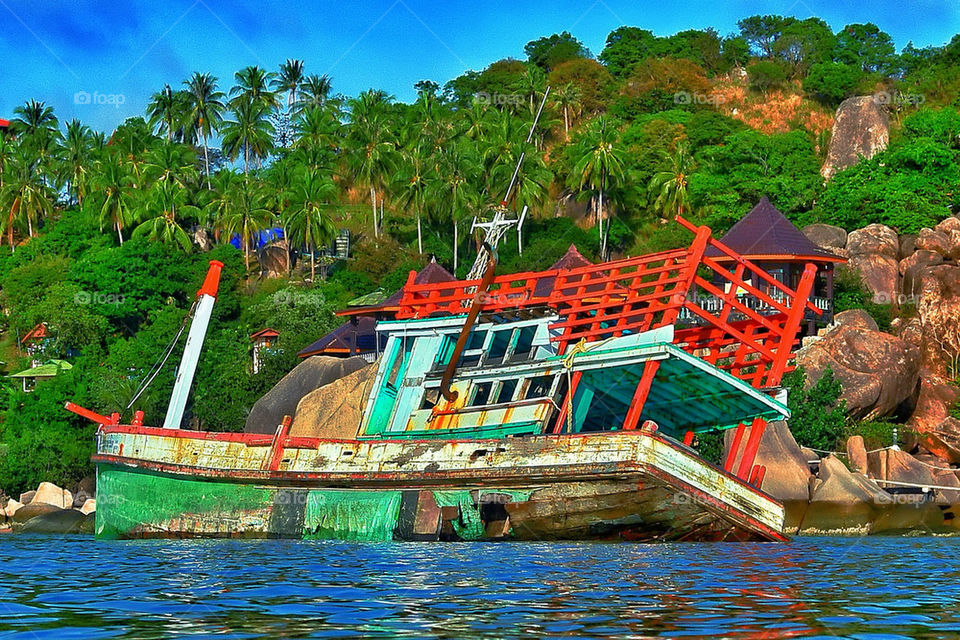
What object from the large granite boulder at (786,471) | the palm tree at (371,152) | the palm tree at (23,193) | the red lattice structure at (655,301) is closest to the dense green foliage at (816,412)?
the large granite boulder at (786,471)

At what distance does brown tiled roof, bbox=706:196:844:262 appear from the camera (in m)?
42.6

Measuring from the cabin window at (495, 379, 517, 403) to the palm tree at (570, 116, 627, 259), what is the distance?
4409 cm

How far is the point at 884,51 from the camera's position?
83.3 m

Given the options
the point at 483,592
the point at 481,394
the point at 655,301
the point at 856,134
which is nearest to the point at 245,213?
the point at 856,134

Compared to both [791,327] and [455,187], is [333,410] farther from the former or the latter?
[455,187]

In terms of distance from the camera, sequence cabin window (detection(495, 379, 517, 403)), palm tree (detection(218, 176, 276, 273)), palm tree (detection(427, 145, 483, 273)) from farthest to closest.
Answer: palm tree (detection(218, 176, 276, 273)) → palm tree (detection(427, 145, 483, 273)) → cabin window (detection(495, 379, 517, 403))

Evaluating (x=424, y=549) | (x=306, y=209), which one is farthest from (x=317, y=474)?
(x=306, y=209)

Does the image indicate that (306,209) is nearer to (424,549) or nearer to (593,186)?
(593,186)

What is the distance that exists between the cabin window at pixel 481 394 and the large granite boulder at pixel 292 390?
18.0m

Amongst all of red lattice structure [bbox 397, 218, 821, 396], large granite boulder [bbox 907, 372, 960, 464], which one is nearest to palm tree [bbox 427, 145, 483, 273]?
large granite boulder [bbox 907, 372, 960, 464]

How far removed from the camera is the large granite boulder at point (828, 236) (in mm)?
51750

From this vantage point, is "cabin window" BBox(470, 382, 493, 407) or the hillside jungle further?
the hillside jungle

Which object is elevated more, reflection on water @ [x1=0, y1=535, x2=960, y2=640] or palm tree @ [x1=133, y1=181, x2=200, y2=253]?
palm tree @ [x1=133, y1=181, x2=200, y2=253]

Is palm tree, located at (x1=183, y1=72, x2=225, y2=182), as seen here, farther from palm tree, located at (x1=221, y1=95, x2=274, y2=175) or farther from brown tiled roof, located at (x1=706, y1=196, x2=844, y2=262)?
brown tiled roof, located at (x1=706, y1=196, x2=844, y2=262)
